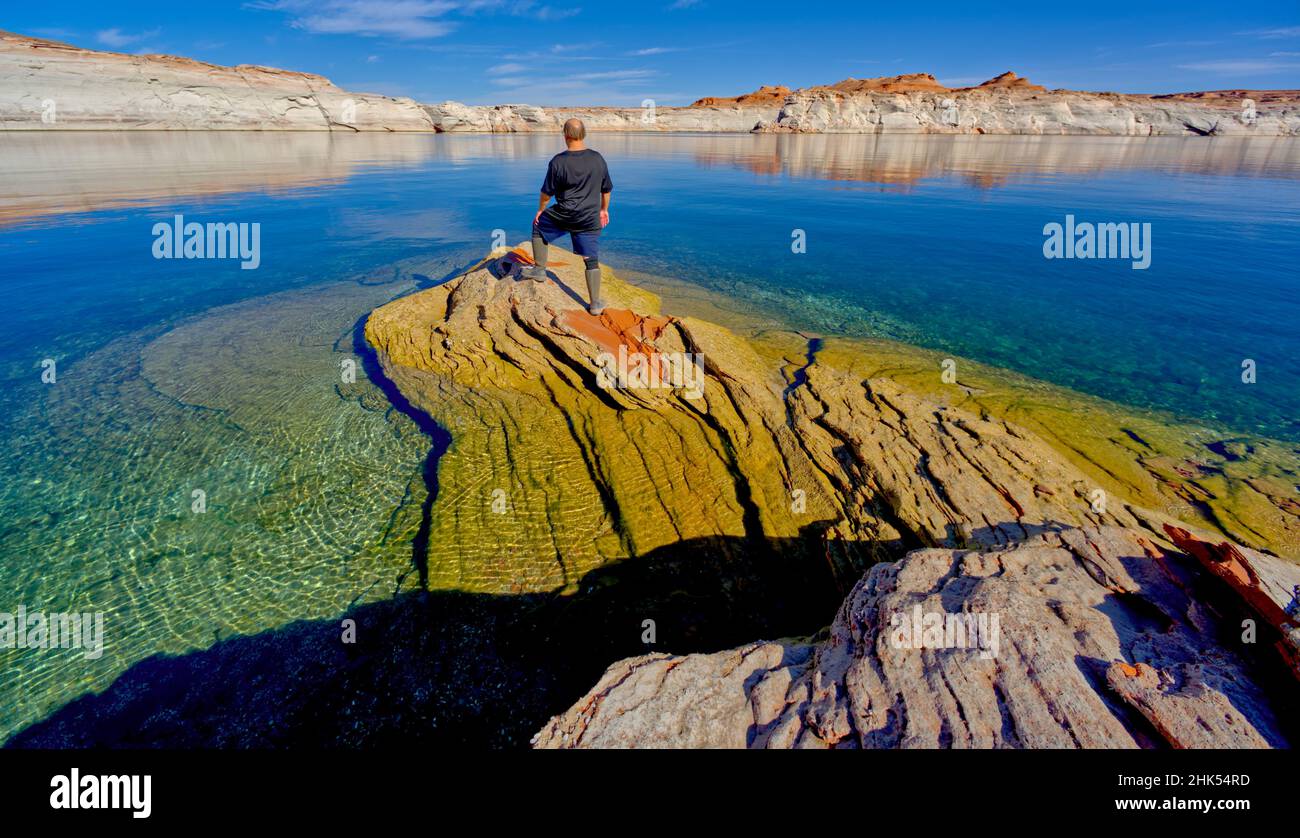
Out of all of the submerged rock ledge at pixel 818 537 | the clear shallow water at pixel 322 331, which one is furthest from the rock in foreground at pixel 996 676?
the clear shallow water at pixel 322 331

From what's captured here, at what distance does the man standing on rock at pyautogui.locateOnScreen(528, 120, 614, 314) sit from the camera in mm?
10719

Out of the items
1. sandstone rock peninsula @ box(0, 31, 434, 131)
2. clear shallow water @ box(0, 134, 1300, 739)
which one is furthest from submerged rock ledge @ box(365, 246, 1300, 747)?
sandstone rock peninsula @ box(0, 31, 434, 131)

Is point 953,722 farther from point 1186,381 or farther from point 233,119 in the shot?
point 233,119

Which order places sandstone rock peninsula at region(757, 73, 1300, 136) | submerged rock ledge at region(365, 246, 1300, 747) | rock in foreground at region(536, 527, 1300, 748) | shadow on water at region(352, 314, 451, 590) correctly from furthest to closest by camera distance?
sandstone rock peninsula at region(757, 73, 1300, 136) < shadow on water at region(352, 314, 451, 590) < submerged rock ledge at region(365, 246, 1300, 747) < rock in foreground at region(536, 527, 1300, 748)

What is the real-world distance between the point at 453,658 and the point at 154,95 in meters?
164

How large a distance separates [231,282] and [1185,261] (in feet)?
143

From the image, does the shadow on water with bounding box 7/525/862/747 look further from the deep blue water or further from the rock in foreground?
the deep blue water

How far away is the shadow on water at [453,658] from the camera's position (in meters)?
5.93

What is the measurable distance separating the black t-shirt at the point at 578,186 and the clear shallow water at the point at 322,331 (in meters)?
5.84

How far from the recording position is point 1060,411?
38.2 feet

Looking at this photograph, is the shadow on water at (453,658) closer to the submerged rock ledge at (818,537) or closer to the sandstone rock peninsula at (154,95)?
the submerged rock ledge at (818,537)

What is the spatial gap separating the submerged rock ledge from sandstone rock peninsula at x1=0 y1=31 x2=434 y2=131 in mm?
145132
